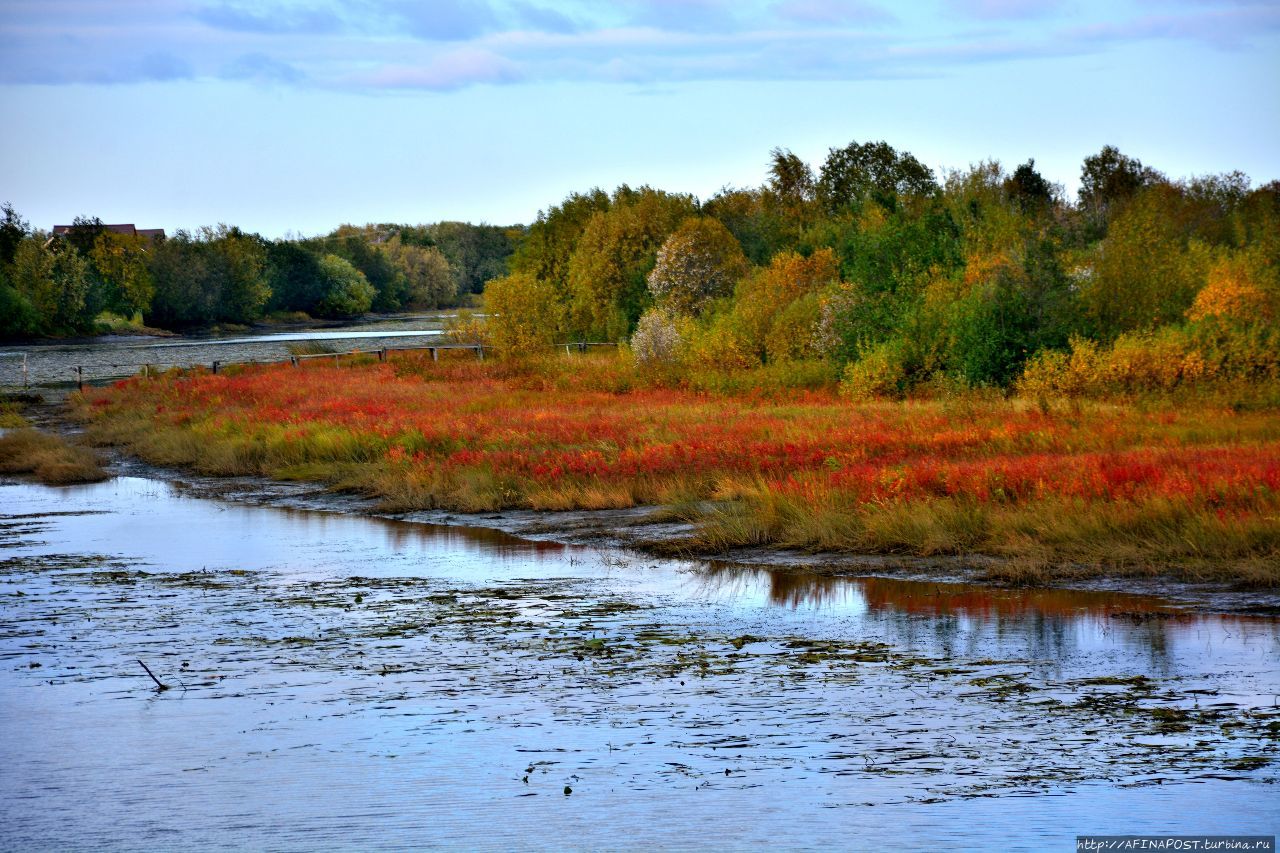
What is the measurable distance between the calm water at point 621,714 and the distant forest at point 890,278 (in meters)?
18.3

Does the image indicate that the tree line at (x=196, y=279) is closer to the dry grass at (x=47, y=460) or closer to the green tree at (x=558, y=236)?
the green tree at (x=558, y=236)

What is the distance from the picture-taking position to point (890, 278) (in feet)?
126

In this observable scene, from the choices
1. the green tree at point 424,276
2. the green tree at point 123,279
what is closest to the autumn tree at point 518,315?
the green tree at point 123,279

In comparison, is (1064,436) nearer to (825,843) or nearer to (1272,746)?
(1272,746)

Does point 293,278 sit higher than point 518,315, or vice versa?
point 293,278

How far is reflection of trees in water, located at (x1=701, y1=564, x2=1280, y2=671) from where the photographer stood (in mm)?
11781

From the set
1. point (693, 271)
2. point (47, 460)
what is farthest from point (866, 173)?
point (47, 460)

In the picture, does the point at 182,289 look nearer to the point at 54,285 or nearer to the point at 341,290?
the point at 54,285

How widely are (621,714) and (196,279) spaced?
122 m

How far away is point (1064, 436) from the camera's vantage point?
22.3 metres

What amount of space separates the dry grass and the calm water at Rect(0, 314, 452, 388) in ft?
88.2

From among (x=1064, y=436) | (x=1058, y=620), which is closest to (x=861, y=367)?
(x=1064, y=436)

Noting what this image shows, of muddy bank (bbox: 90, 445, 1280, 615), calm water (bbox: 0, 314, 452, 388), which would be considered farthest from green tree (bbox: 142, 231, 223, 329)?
muddy bank (bbox: 90, 445, 1280, 615)

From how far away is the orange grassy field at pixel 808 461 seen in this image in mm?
15500
